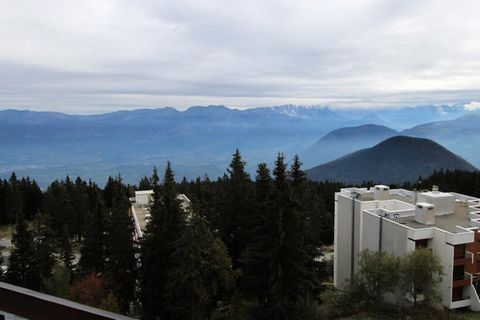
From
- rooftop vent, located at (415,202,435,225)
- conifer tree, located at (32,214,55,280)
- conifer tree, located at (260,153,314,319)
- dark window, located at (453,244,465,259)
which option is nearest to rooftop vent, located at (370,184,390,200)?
rooftop vent, located at (415,202,435,225)

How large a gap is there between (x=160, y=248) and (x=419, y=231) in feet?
73.6

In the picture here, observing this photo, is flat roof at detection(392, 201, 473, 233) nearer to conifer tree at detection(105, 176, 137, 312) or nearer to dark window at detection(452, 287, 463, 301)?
dark window at detection(452, 287, 463, 301)

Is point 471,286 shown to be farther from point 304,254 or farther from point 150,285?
point 150,285

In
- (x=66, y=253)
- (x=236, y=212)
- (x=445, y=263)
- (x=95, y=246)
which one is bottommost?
(x=66, y=253)

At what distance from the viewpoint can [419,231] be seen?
3781cm

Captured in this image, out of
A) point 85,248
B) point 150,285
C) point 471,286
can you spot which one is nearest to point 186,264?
point 150,285

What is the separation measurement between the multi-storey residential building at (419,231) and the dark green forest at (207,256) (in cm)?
959

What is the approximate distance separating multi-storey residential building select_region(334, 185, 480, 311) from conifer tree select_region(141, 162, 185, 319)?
20895mm

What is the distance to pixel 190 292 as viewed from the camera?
24.1 m

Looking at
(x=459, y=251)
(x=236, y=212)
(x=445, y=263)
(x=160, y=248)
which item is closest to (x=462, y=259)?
(x=459, y=251)

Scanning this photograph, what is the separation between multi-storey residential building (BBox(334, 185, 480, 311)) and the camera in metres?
37.4

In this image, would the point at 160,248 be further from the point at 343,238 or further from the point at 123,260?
the point at 343,238

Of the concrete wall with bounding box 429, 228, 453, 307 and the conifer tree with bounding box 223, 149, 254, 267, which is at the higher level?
the conifer tree with bounding box 223, 149, 254, 267

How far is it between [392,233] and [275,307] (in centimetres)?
1892
